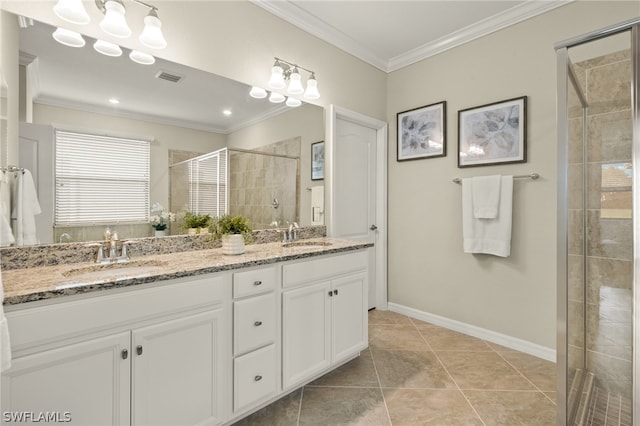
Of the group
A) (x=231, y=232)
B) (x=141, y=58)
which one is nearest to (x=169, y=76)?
(x=141, y=58)

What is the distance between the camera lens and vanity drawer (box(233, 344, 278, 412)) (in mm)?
1561

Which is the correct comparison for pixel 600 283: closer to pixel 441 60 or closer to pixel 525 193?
pixel 525 193

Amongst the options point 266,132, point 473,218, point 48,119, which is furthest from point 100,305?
point 473,218

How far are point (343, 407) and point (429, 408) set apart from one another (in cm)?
49

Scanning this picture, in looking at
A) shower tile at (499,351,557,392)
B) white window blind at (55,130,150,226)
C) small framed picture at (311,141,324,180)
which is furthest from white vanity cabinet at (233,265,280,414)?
shower tile at (499,351,557,392)

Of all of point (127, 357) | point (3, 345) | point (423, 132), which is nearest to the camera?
point (3, 345)

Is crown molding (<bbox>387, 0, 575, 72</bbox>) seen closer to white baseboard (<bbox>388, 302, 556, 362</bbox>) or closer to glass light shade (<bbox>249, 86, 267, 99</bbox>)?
glass light shade (<bbox>249, 86, 267, 99</bbox>)

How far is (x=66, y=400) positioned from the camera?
3.66 feet

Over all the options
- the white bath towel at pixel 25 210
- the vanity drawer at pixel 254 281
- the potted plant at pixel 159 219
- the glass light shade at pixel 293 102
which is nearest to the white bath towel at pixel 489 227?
the glass light shade at pixel 293 102

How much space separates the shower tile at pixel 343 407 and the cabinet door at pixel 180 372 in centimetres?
52

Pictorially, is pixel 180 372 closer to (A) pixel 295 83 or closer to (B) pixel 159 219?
(B) pixel 159 219

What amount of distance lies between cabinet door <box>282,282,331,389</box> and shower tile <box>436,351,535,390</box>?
0.93m

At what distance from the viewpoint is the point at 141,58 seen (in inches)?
71.1

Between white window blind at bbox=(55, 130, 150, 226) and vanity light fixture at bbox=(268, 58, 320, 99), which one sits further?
vanity light fixture at bbox=(268, 58, 320, 99)
